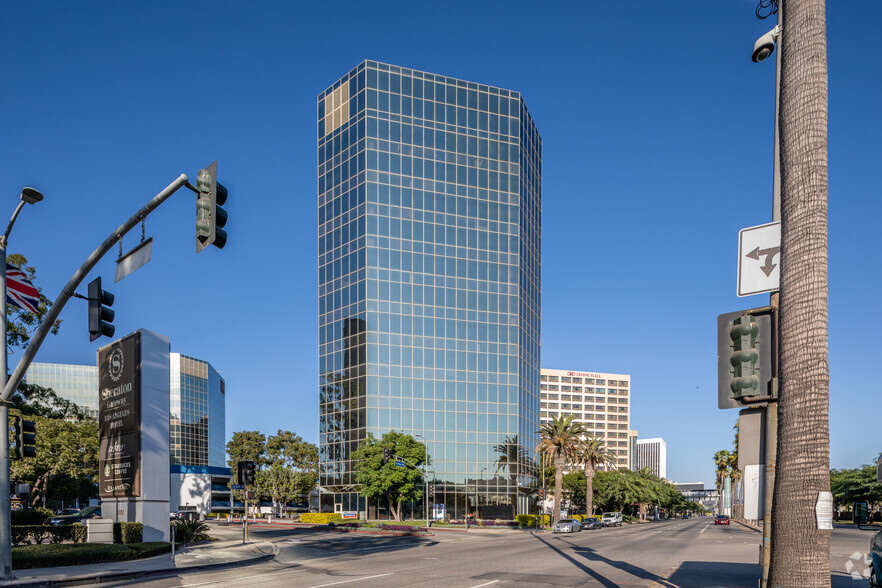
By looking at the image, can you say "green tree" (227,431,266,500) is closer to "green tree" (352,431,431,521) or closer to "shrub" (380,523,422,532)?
"green tree" (352,431,431,521)

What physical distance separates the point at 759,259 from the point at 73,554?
2329 cm

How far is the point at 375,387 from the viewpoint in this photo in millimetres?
74688

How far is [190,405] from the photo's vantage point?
5930 inches

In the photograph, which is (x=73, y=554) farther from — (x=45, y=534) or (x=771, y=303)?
(x=771, y=303)

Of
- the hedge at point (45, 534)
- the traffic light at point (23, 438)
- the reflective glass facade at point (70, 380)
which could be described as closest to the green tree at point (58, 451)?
the hedge at point (45, 534)

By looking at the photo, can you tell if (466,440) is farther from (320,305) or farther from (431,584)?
(431,584)

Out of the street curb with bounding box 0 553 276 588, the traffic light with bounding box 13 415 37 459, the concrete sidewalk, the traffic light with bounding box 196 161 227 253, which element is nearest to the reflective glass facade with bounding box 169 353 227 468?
the concrete sidewalk

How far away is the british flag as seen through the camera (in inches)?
876

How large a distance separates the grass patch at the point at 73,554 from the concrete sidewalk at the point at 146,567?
1.16ft

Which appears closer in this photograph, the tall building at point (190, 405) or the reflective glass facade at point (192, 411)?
the tall building at point (190, 405)

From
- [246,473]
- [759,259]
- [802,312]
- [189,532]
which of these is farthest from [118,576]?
[802,312]

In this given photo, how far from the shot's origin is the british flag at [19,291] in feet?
73.0

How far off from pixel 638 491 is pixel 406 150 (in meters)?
65.6

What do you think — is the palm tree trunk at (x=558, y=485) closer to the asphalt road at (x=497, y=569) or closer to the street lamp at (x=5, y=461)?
the asphalt road at (x=497, y=569)
